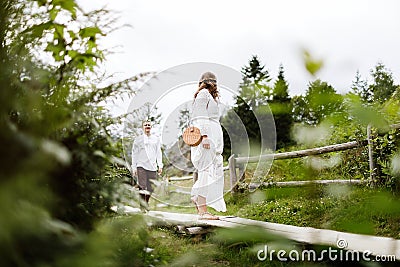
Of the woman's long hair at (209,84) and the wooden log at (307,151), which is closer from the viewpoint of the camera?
the woman's long hair at (209,84)

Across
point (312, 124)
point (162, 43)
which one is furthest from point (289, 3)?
point (312, 124)

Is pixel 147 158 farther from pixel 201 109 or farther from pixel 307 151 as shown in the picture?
pixel 307 151

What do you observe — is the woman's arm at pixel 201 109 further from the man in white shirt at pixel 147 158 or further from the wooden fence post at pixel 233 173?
the wooden fence post at pixel 233 173

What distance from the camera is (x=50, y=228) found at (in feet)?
2.65

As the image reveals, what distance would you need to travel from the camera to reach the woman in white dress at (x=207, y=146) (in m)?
5.47

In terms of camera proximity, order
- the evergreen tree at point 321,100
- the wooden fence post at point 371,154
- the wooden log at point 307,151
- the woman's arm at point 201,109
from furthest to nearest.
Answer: the wooden log at point 307,151 → the wooden fence post at point 371,154 → the woman's arm at point 201,109 → the evergreen tree at point 321,100

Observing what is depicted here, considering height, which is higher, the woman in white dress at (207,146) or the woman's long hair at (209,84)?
the woman's long hair at (209,84)

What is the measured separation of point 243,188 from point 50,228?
8.46 m

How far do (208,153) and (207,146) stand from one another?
208 mm

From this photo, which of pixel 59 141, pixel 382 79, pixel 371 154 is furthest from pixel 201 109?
pixel 382 79

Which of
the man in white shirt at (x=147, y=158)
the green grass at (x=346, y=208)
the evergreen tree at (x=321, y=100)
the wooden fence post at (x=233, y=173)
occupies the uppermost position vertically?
the wooden fence post at (x=233, y=173)

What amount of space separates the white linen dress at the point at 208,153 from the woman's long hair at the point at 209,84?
85mm

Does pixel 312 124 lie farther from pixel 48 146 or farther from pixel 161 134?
pixel 161 134

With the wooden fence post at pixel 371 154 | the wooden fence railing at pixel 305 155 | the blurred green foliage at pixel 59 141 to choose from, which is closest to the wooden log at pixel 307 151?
the wooden fence railing at pixel 305 155
